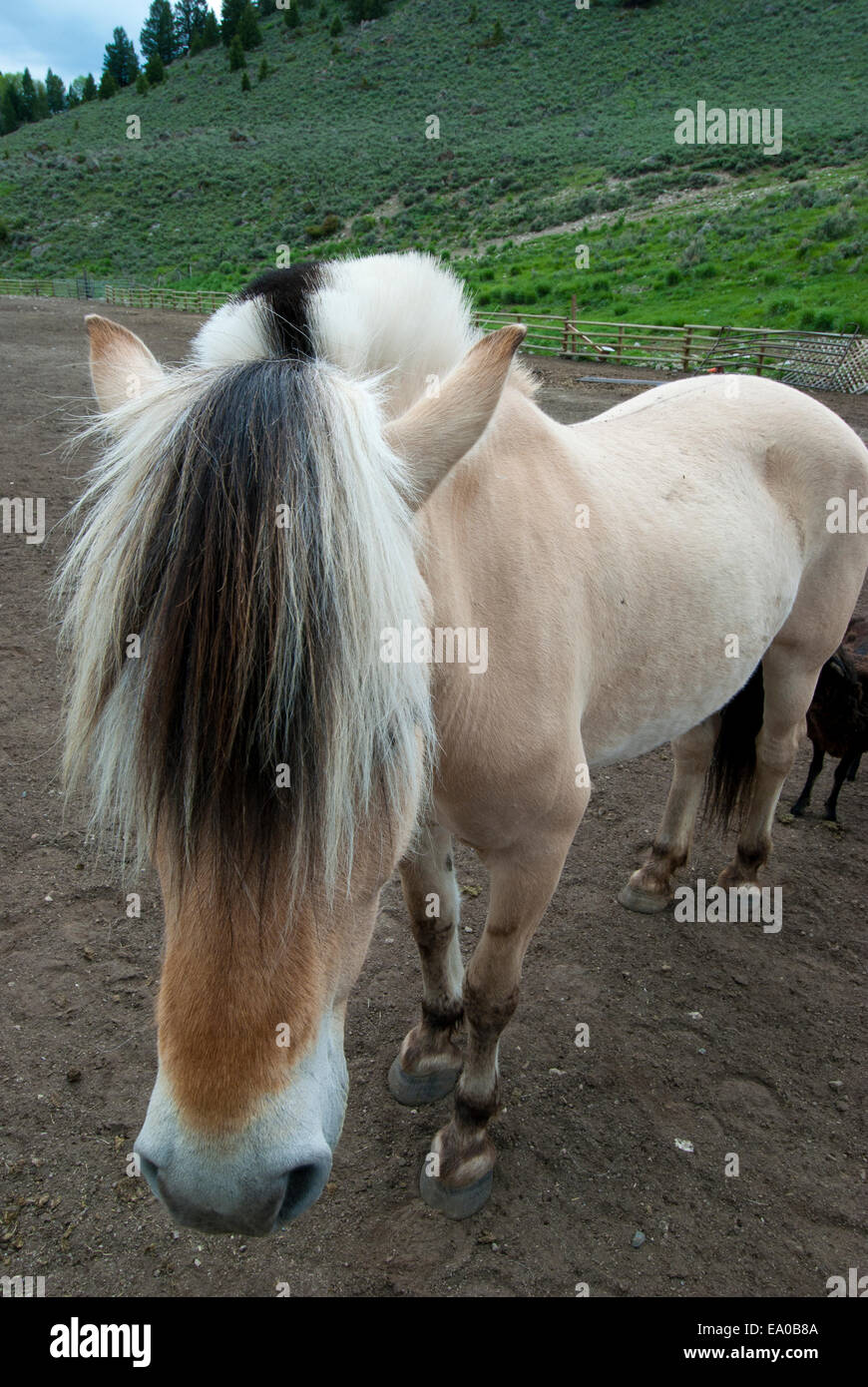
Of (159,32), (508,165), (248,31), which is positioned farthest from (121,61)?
(508,165)

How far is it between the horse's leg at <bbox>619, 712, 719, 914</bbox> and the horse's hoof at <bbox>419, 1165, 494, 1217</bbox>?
5.78 ft

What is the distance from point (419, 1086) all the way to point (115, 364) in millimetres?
2659

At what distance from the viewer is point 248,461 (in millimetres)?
1251

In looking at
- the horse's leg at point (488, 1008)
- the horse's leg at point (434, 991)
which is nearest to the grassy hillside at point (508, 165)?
the horse's leg at point (434, 991)

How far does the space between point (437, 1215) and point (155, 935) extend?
1760mm

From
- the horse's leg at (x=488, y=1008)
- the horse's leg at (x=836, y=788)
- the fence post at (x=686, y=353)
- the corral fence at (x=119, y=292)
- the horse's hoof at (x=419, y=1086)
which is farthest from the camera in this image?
the corral fence at (x=119, y=292)

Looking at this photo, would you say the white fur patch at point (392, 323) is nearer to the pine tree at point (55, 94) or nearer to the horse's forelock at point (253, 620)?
the horse's forelock at point (253, 620)

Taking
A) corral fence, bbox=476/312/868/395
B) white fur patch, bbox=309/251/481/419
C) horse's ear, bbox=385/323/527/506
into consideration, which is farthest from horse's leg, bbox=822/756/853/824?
corral fence, bbox=476/312/868/395

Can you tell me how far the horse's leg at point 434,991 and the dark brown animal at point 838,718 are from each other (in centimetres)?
278

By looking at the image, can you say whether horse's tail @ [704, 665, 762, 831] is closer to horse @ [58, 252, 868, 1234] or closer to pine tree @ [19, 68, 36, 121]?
horse @ [58, 252, 868, 1234]

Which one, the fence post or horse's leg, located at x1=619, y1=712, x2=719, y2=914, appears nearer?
horse's leg, located at x1=619, y1=712, x2=719, y2=914

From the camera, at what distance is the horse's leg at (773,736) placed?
372cm

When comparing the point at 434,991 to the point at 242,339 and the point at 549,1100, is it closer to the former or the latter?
the point at 549,1100

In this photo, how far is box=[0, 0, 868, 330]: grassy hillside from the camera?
25516 millimetres
